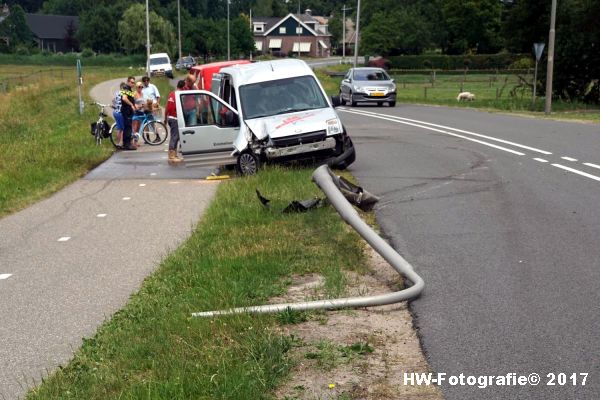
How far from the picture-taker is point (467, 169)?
14.4 meters

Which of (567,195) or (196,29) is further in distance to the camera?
(196,29)

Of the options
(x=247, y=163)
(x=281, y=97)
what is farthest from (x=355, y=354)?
(x=281, y=97)

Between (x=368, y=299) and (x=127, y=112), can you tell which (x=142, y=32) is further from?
(x=368, y=299)

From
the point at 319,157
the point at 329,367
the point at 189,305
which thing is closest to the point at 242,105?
the point at 319,157

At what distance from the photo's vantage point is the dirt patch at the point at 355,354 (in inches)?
186

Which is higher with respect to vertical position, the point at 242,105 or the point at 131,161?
the point at 242,105

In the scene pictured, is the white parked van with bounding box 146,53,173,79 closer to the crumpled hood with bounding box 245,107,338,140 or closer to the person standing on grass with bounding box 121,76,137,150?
the person standing on grass with bounding box 121,76,137,150

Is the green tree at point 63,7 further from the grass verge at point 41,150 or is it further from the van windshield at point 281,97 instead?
the van windshield at point 281,97

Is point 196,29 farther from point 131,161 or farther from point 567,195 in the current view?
point 567,195

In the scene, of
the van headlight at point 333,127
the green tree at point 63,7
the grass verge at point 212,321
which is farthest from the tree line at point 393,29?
the grass verge at point 212,321

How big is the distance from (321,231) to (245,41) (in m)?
102

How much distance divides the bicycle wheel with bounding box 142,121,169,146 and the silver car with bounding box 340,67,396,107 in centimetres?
1579

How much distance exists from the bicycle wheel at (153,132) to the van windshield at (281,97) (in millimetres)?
6151

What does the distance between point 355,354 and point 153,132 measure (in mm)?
17352
